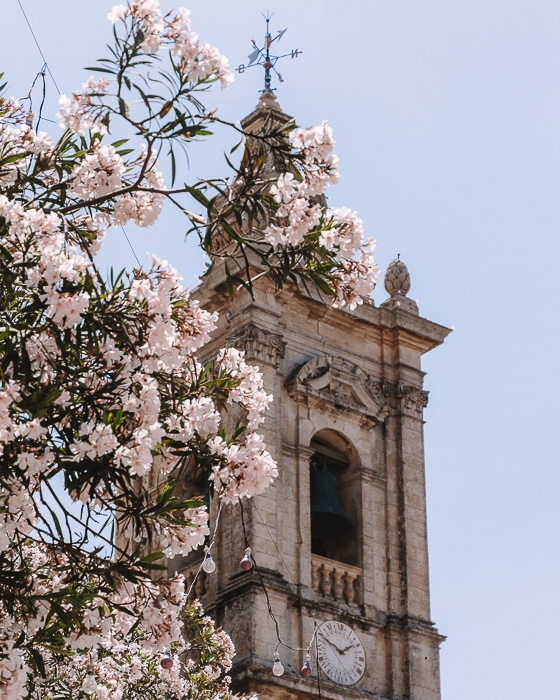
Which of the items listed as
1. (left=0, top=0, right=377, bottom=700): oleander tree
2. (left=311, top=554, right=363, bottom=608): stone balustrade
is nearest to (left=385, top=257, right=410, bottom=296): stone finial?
(left=311, top=554, right=363, bottom=608): stone balustrade

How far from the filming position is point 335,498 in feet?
64.6

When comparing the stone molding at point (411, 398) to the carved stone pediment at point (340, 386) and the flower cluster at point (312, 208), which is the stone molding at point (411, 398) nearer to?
the carved stone pediment at point (340, 386)

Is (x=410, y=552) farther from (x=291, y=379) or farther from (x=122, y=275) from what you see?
(x=122, y=275)

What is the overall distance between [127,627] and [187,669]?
19.6 feet

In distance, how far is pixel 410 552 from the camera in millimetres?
19875

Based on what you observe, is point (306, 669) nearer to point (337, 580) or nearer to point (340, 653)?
point (340, 653)

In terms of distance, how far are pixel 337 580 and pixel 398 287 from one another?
448 centimetres

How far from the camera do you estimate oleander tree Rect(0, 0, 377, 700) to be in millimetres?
7461

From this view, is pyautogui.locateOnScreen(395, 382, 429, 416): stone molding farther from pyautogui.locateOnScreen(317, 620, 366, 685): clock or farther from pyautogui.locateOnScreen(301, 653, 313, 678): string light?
pyautogui.locateOnScreen(301, 653, 313, 678): string light

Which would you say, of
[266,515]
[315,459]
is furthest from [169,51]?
[315,459]

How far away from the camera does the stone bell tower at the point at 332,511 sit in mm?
18125

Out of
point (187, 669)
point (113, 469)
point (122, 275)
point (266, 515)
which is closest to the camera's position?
point (113, 469)

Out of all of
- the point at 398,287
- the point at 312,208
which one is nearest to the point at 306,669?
the point at 398,287

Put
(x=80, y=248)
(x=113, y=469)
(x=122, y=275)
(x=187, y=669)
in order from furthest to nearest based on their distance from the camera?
(x=187, y=669) < (x=80, y=248) < (x=122, y=275) < (x=113, y=469)
